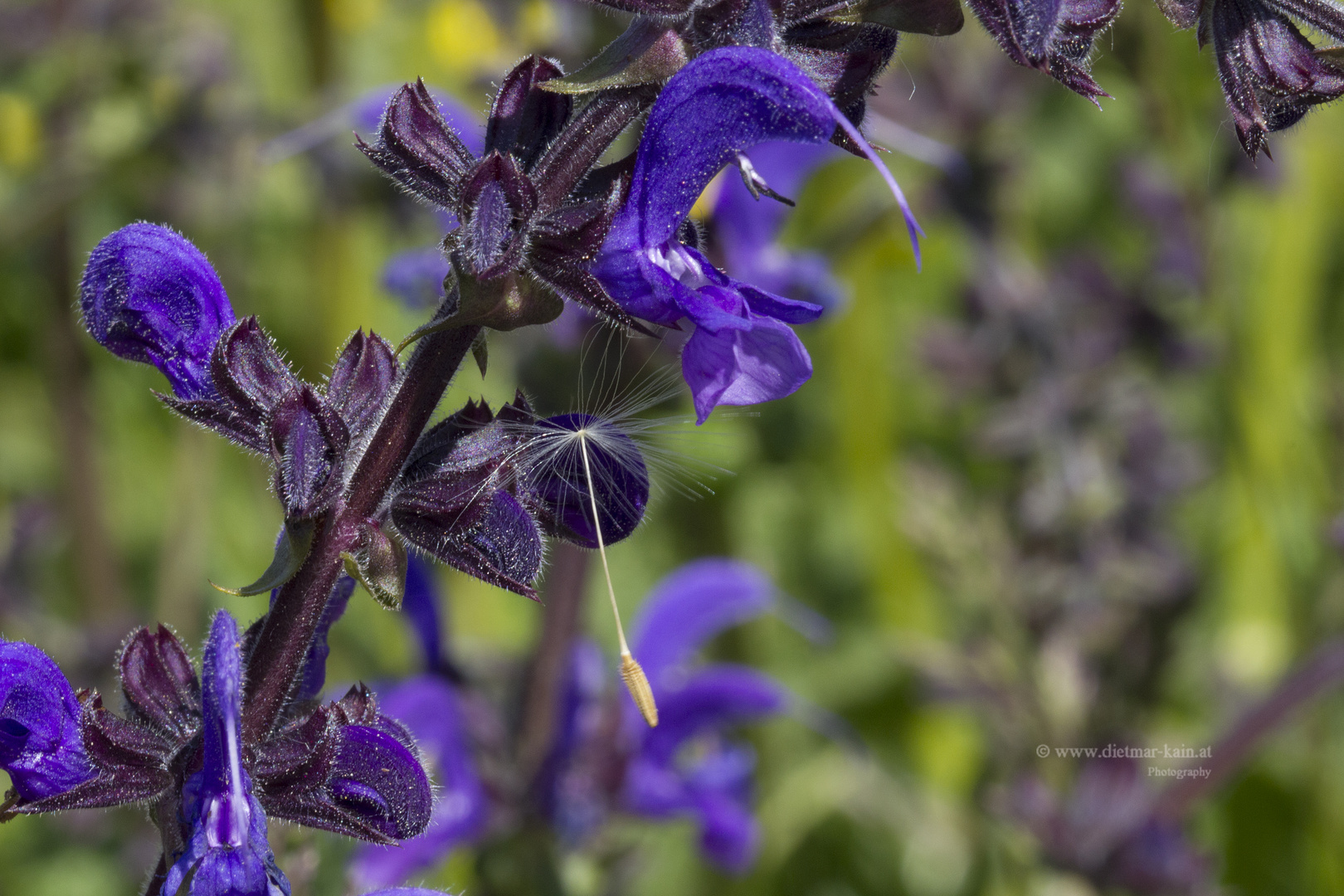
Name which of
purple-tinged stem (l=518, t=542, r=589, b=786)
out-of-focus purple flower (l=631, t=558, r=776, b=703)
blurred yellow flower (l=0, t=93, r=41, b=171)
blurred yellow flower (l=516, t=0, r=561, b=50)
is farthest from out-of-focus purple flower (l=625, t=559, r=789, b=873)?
blurred yellow flower (l=0, t=93, r=41, b=171)

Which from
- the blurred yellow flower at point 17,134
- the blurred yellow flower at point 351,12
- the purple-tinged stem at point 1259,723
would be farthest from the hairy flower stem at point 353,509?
the blurred yellow flower at point 351,12

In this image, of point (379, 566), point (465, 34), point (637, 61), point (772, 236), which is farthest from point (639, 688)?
point (465, 34)

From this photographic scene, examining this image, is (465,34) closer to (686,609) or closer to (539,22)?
(539,22)

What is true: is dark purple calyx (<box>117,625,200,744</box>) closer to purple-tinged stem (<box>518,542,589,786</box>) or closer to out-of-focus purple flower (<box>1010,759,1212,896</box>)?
purple-tinged stem (<box>518,542,589,786</box>)

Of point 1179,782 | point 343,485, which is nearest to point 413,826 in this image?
point 343,485

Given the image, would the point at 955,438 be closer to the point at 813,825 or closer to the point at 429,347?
the point at 813,825

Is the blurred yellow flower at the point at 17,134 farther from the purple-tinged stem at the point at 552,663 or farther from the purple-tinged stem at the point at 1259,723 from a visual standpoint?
the purple-tinged stem at the point at 1259,723
